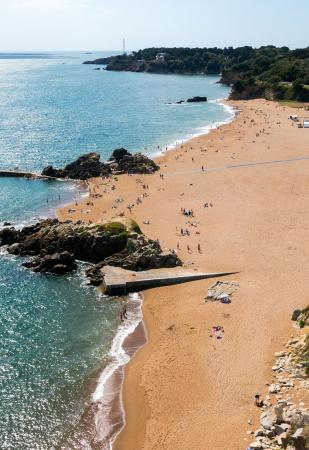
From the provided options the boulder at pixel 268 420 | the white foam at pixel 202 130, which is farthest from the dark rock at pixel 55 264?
the white foam at pixel 202 130

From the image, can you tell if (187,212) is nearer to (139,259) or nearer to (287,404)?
(139,259)

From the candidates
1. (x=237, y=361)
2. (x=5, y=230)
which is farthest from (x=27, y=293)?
(x=237, y=361)

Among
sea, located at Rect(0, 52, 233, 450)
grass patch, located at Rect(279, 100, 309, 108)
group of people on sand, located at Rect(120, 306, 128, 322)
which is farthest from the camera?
grass patch, located at Rect(279, 100, 309, 108)

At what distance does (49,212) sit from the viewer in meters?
59.0

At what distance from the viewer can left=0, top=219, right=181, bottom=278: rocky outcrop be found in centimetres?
4228

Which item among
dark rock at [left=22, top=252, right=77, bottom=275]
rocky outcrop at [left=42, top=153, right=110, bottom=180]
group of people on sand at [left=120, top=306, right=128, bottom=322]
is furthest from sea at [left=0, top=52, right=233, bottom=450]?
rocky outcrop at [left=42, top=153, right=110, bottom=180]

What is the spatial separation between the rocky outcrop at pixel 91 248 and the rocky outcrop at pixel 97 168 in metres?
25.9

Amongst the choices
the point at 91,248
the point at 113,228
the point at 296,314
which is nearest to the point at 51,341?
the point at 91,248

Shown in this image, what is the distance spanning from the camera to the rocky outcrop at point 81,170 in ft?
240

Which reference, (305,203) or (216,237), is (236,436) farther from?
(305,203)

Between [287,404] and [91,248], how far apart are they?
24600 millimetres

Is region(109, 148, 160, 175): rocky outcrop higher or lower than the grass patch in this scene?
lower

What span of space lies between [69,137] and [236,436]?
3310 inches

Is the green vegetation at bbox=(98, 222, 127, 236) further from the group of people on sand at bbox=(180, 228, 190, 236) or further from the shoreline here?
the shoreline
